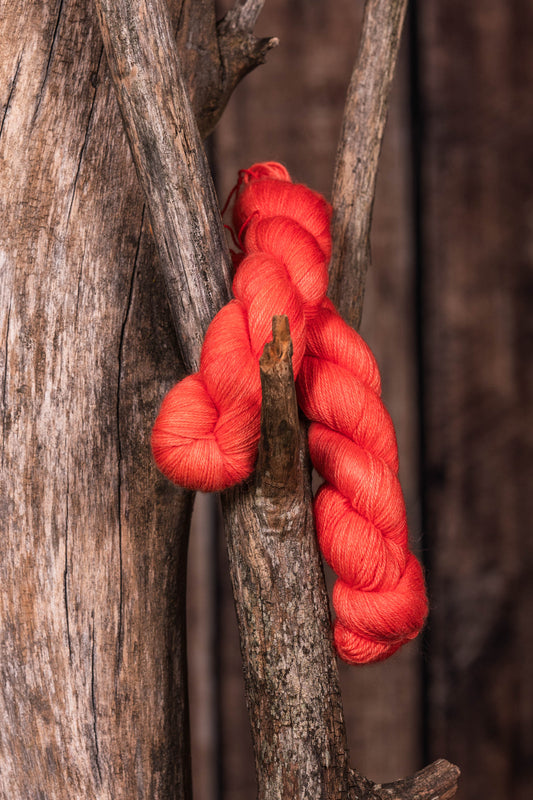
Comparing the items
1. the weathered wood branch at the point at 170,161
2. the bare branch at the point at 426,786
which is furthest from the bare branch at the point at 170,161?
the bare branch at the point at 426,786

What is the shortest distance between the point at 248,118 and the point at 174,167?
0.50m

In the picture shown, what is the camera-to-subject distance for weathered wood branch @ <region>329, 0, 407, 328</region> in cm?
67

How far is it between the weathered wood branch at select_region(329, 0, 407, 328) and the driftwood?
0.18 meters

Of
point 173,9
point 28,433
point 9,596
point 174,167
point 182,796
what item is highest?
point 173,9

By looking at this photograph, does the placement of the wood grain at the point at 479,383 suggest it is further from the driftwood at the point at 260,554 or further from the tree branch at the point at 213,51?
the driftwood at the point at 260,554

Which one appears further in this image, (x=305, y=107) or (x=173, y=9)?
(x=305, y=107)

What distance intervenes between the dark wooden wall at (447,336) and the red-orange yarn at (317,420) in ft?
1.38

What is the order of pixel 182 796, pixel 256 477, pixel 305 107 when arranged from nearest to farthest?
pixel 256 477, pixel 182 796, pixel 305 107

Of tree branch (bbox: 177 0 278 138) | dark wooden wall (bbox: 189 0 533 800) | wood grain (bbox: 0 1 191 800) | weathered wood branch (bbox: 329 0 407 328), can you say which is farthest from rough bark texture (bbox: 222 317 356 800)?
dark wooden wall (bbox: 189 0 533 800)

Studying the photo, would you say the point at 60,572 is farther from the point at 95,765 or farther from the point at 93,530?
the point at 95,765

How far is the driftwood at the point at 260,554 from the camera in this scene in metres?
0.51

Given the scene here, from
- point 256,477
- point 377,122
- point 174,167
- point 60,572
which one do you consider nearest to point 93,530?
point 60,572

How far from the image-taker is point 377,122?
67cm

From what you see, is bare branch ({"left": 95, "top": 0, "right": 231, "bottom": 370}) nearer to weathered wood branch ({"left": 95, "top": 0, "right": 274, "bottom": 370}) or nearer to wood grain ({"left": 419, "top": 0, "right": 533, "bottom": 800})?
weathered wood branch ({"left": 95, "top": 0, "right": 274, "bottom": 370})
